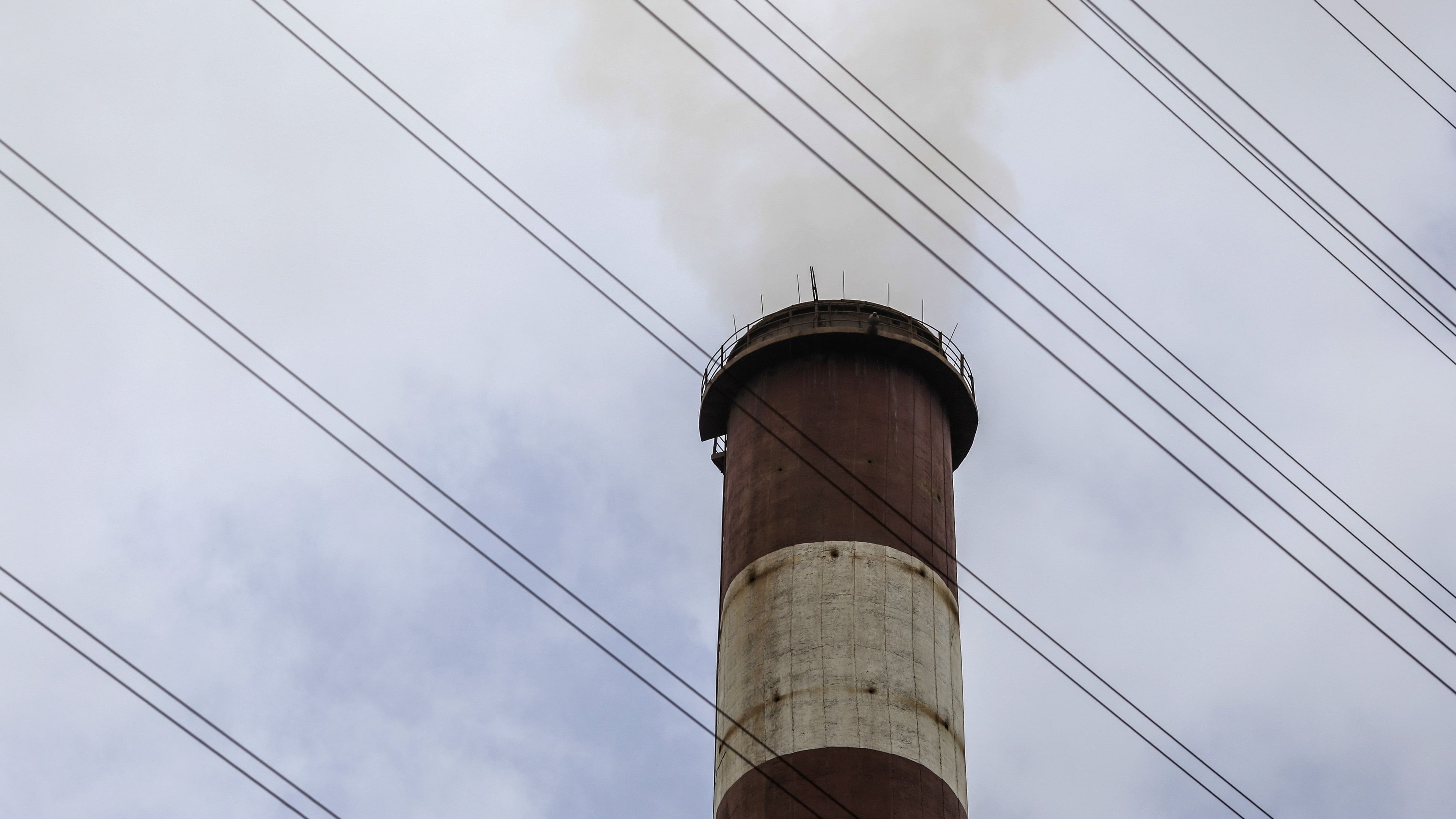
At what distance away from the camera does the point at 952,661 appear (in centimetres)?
3356

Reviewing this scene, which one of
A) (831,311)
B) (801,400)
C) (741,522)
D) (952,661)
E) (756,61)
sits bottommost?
(756,61)

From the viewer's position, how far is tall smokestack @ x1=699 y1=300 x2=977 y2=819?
102ft

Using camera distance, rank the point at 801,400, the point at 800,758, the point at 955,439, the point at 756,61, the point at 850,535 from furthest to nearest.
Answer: the point at 955,439, the point at 801,400, the point at 850,535, the point at 800,758, the point at 756,61

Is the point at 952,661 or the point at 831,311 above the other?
the point at 831,311

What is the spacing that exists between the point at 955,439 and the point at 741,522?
6.03 metres

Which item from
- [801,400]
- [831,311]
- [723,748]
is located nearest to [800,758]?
[723,748]

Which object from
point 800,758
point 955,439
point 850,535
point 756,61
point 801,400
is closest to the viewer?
point 756,61

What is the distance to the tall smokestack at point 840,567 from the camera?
31.2 m

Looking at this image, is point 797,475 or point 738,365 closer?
A: point 797,475

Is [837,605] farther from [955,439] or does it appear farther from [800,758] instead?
[955,439]

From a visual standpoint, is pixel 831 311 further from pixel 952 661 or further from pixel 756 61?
pixel 756 61

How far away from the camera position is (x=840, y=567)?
32.8 meters

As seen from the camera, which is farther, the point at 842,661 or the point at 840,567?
the point at 840,567

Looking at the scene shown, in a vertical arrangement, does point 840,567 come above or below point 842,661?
above
